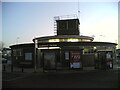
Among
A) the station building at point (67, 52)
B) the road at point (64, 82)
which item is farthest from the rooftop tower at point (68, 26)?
the road at point (64, 82)

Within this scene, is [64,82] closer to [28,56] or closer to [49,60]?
[49,60]

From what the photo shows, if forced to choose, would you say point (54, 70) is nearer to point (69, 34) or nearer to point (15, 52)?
point (15, 52)

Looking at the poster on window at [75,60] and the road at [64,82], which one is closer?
the road at [64,82]

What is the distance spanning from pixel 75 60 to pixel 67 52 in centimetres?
624

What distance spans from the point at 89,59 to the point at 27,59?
1149cm

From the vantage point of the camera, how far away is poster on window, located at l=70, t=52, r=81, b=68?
2198 centimetres

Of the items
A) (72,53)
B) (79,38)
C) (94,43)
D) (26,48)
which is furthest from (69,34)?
(72,53)

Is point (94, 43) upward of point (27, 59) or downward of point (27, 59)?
upward

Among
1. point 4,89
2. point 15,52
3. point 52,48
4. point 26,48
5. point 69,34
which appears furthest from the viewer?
A: point 69,34

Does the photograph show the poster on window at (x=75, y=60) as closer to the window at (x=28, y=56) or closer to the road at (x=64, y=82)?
the road at (x=64, y=82)

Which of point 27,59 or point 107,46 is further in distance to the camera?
point 107,46

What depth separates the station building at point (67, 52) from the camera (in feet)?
72.6

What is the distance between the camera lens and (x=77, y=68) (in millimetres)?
22203

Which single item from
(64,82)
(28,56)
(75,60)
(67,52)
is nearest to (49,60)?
(75,60)
